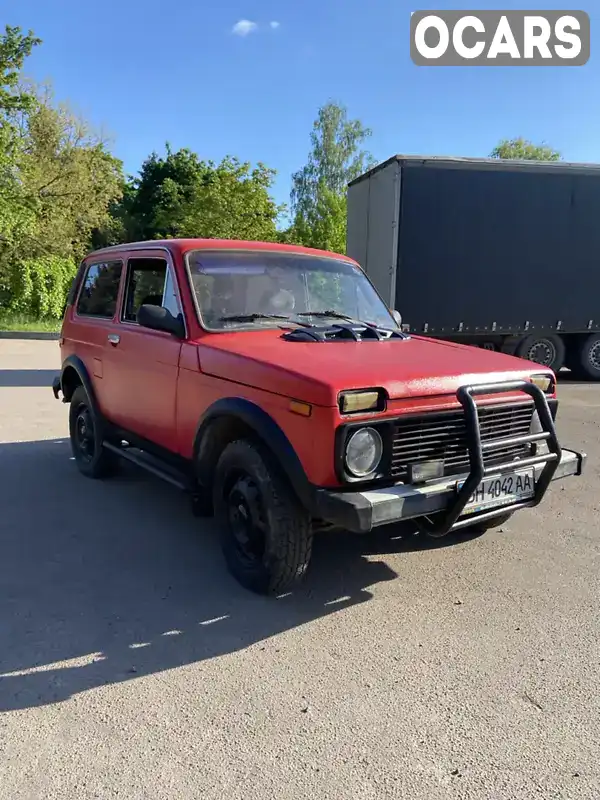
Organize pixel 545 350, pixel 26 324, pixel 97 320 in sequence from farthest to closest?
pixel 26 324, pixel 545 350, pixel 97 320

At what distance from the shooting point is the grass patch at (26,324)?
67.4 ft

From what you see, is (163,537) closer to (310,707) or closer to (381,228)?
(310,707)

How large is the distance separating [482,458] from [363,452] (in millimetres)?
661

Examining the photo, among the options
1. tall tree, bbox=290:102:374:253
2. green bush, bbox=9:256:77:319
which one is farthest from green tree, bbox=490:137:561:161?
green bush, bbox=9:256:77:319

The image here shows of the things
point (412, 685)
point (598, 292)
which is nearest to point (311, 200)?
point (598, 292)

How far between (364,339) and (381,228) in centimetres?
786

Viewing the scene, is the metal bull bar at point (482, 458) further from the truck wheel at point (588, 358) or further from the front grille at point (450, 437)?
the truck wheel at point (588, 358)

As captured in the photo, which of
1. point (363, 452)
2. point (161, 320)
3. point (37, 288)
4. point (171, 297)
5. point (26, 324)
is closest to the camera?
point (363, 452)

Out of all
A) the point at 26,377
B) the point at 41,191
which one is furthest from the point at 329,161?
the point at 26,377

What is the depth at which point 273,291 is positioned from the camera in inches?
175

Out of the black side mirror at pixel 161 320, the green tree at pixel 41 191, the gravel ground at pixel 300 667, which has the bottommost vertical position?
the gravel ground at pixel 300 667

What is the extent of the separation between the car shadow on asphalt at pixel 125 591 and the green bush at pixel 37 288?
1770cm

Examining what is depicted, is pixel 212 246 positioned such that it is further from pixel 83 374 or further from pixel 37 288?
pixel 37 288

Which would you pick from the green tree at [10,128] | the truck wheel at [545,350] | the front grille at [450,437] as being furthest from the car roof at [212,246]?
the green tree at [10,128]
